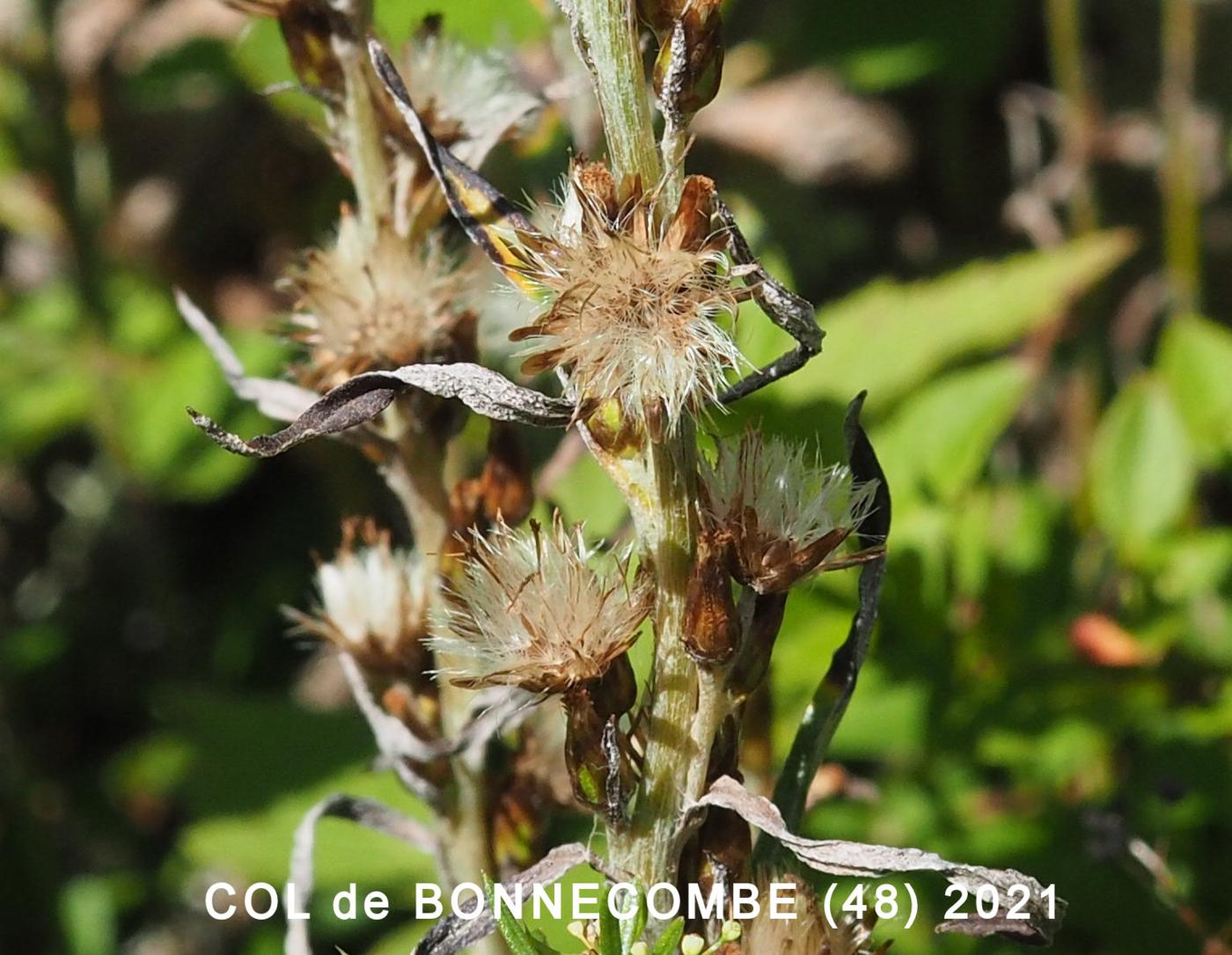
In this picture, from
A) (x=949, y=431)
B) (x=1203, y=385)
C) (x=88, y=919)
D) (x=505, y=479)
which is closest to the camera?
(x=505, y=479)

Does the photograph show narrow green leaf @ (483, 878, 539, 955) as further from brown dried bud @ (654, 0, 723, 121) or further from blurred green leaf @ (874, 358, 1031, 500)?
blurred green leaf @ (874, 358, 1031, 500)

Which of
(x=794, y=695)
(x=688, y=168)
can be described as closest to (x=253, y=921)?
(x=794, y=695)

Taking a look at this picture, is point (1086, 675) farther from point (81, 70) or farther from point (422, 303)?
point (81, 70)

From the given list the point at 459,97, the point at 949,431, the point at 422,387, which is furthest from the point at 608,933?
the point at 949,431

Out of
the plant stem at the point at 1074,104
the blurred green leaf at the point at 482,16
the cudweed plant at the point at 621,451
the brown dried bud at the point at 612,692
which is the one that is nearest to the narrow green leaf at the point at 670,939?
the cudweed plant at the point at 621,451

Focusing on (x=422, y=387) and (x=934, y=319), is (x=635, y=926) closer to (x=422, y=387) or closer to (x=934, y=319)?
(x=422, y=387)
